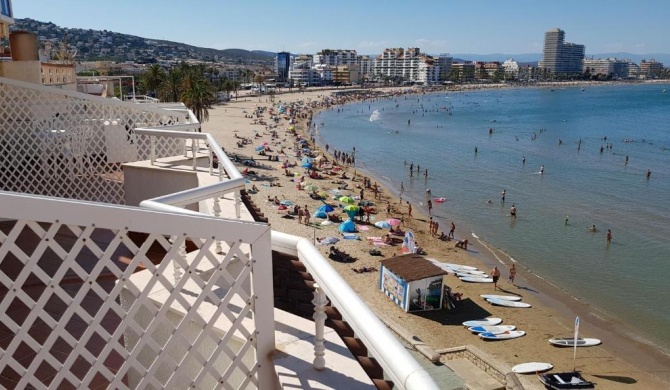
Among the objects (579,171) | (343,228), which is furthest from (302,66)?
(343,228)

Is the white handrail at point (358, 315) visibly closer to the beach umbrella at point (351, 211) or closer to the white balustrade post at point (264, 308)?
the white balustrade post at point (264, 308)

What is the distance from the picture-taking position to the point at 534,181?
38344mm

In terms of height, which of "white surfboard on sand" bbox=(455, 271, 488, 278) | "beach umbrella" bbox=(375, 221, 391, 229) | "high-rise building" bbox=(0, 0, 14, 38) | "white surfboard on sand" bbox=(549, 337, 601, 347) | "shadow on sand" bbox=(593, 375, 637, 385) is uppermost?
"high-rise building" bbox=(0, 0, 14, 38)

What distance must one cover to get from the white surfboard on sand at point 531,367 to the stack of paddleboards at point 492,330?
1.51m

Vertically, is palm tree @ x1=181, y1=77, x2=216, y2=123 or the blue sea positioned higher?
palm tree @ x1=181, y1=77, x2=216, y2=123

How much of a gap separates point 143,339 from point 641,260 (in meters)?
25.5

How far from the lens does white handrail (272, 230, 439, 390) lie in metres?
1.49

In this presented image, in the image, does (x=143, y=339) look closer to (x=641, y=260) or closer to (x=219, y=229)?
(x=219, y=229)

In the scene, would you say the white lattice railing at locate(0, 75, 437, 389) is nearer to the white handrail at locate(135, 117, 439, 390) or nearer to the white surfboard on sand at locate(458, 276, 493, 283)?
the white handrail at locate(135, 117, 439, 390)

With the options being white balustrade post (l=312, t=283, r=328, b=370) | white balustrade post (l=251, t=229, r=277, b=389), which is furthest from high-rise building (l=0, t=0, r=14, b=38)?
white balustrade post (l=312, t=283, r=328, b=370)

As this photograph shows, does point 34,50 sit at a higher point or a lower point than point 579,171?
higher

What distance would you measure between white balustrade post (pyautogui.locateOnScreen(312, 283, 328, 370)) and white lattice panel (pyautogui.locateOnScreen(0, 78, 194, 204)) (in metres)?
6.68

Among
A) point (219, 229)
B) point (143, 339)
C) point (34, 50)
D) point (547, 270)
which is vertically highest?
point (34, 50)

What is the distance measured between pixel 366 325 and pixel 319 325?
555mm
